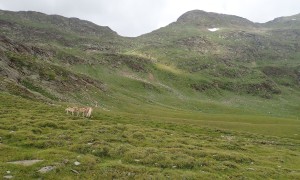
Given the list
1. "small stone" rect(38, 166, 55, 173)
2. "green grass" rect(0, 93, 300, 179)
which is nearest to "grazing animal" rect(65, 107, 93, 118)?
"green grass" rect(0, 93, 300, 179)

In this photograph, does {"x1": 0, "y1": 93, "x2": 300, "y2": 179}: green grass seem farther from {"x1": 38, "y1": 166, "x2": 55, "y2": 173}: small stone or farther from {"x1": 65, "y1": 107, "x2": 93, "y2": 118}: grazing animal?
{"x1": 65, "y1": 107, "x2": 93, "y2": 118}: grazing animal

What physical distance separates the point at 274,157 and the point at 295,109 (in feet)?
484

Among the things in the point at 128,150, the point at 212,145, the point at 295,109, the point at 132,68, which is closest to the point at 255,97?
the point at 295,109

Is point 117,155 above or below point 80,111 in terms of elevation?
below

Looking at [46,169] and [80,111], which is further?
[80,111]

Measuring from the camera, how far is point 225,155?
3138 centimetres

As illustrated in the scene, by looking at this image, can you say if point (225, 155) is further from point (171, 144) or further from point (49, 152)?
point (49, 152)

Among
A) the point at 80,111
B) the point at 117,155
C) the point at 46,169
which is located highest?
the point at 80,111

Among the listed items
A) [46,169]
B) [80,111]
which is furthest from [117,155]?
[80,111]

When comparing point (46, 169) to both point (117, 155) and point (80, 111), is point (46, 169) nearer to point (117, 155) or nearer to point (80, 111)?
point (117, 155)

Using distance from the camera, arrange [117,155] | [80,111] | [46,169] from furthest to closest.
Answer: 1. [80,111]
2. [117,155]
3. [46,169]

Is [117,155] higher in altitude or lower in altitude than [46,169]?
lower

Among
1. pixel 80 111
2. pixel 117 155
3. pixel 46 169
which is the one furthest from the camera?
pixel 80 111

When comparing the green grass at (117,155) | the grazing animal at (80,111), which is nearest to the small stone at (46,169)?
the green grass at (117,155)
